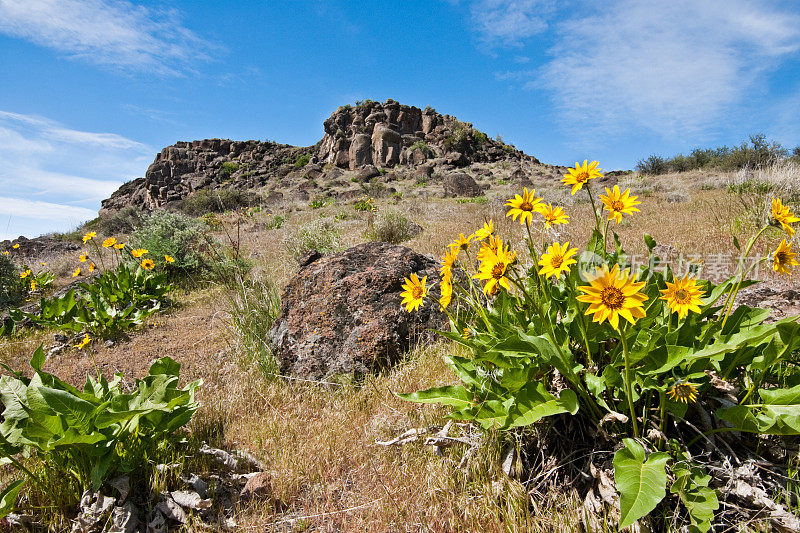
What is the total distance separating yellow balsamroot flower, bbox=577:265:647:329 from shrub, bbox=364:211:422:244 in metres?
7.00

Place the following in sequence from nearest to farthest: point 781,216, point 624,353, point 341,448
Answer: point 624,353, point 781,216, point 341,448

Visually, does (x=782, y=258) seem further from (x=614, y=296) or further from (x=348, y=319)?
(x=348, y=319)

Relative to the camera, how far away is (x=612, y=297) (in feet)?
4.08

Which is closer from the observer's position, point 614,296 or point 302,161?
point 614,296

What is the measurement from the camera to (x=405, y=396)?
75.7 inches

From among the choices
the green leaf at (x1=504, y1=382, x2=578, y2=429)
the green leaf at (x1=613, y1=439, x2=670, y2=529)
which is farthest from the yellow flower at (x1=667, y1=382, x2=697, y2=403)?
the green leaf at (x1=504, y1=382, x2=578, y2=429)

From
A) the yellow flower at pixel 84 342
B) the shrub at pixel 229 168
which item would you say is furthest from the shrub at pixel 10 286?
the shrub at pixel 229 168

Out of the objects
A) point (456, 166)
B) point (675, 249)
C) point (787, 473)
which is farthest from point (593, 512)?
point (456, 166)

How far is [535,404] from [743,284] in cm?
107

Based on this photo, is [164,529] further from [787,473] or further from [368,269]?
[787,473]

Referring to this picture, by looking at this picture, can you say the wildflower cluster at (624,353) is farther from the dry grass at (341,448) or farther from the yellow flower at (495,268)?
the dry grass at (341,448)

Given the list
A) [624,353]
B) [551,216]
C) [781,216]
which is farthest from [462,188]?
[624,353]

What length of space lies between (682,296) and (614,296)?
36cm

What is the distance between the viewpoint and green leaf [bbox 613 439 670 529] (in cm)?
122
